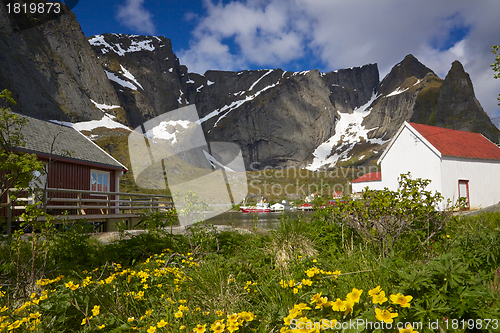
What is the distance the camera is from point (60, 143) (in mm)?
14891

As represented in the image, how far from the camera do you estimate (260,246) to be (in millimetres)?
4582

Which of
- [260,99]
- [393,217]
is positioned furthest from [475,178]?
[260,99]

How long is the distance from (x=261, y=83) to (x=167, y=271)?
197972mm

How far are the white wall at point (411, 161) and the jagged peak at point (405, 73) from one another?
195738 millimetres

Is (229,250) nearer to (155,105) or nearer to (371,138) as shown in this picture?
(155,105)

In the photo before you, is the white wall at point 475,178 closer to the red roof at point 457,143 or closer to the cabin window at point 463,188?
the cabin window at point 463,188

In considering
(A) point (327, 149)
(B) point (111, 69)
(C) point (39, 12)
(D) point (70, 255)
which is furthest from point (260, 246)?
(A) point (327, 149)

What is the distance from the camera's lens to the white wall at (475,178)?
18422mm

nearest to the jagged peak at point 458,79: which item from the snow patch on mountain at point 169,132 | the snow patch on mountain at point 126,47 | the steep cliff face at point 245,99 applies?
the steep cliff face at point 245,99

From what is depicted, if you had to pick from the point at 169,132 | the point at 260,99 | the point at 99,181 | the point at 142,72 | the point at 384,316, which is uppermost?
the point at 142,72

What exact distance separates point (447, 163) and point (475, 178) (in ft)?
11.0

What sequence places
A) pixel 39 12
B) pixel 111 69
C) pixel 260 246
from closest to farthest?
pixel 260 246, pixel 39 12, pixel 111 69

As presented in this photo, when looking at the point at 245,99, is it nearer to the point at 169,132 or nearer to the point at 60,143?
the point at 169,132

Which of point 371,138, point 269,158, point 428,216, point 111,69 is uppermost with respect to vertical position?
point 111,69
